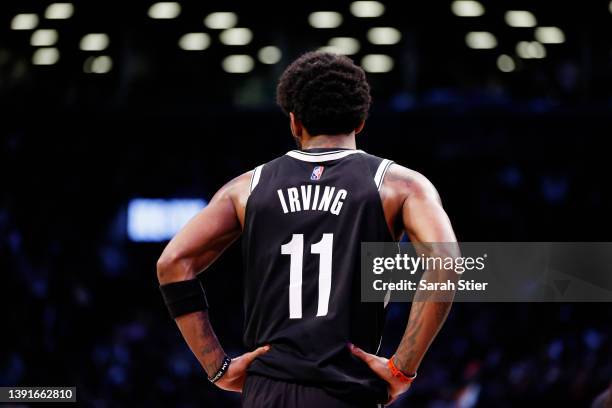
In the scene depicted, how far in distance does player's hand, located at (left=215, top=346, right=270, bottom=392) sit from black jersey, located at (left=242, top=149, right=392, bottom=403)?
0.07 feet

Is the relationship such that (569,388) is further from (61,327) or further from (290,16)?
(61,327)

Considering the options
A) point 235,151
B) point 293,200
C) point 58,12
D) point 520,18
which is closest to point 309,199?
point 293,200

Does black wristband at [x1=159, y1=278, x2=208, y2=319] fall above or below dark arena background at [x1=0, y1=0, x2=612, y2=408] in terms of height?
above

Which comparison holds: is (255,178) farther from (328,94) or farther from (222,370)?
(222,370)

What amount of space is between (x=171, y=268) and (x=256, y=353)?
1.17ft

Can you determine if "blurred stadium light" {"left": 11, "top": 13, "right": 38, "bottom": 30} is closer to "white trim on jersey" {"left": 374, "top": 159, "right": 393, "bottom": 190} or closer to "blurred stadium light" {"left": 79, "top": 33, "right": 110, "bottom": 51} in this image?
"blurred stadium light" {"left": 79, "top": 33, "right": 110, "bottom": 51}

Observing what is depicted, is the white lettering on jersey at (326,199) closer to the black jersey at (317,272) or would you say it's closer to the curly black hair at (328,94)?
the black jersey at (317,272)

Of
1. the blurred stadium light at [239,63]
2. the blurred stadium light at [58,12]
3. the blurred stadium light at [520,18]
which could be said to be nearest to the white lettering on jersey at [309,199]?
the blurred stadium light at [239,63]

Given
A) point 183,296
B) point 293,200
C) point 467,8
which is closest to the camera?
point 293,200

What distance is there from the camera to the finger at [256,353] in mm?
2420

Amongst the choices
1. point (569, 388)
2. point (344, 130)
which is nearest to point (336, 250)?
point (344, 130)

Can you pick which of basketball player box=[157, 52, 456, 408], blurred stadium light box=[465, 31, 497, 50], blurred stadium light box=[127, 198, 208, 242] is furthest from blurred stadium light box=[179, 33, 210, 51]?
basketball player box=[157, 52, 456, 408]

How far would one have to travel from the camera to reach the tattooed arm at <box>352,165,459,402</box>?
7.63 ft

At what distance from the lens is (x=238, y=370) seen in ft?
8.30
